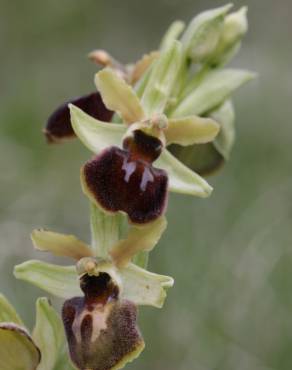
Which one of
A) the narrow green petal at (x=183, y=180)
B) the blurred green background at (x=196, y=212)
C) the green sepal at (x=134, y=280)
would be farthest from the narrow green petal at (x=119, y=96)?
the blurred green background at (x=196, y=212)

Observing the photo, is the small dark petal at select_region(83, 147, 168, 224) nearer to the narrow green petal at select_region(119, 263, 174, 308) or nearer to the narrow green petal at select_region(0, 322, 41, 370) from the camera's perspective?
the narrow green petal at select_region(119, 263, 174, 308)

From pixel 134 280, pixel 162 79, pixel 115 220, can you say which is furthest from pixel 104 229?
pixel 162 79

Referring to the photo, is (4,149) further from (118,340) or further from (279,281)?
(118,340)

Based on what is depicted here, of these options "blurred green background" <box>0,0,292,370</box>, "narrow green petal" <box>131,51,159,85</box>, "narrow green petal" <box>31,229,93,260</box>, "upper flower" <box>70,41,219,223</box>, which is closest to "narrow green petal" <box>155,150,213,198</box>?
"upper flower" <box>70,41,219,223</box>

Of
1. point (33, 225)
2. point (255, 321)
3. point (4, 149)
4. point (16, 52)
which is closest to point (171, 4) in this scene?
point (16, 52)

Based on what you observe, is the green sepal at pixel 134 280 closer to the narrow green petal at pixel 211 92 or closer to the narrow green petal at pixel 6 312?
the narrow green petal at pixel 6 312

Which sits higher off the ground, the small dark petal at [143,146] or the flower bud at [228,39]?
the flower bud at [228,39]
